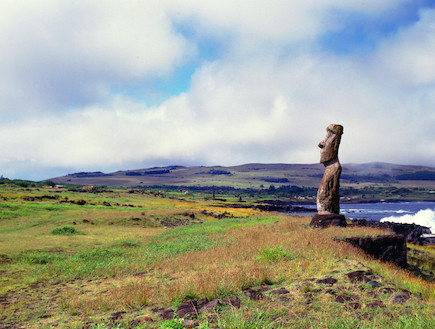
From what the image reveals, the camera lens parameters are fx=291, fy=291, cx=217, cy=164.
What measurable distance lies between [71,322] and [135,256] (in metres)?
8.93

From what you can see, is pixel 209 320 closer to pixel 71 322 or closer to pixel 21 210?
pixel 71 322

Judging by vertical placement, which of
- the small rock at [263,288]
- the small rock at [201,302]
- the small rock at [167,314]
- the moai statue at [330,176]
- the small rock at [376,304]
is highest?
the moai statue at [330,176]

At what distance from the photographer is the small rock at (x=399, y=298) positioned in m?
5.87

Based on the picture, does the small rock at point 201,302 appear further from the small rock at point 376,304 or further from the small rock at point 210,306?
the small rock at point 376,304

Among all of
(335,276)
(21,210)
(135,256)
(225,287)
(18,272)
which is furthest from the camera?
(21,210)

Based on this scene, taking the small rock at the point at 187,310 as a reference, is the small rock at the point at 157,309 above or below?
below

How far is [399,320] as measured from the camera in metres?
4.83

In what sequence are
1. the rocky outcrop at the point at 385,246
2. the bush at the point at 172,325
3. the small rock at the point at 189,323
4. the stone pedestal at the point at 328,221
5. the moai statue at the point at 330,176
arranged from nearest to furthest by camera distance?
the bush at the point at 172,325, the small rock at the point at 189,323, the rocky outcrop at the point at 385,246, the stone pedestal at the point at 328,221, the moai statue at the point at 330,176

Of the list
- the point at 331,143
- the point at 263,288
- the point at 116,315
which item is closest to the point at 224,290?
the point at 263,288

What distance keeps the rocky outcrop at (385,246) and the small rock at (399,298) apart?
628 centimetres

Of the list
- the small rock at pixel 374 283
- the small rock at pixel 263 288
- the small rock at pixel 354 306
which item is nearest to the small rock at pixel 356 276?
the small rock at pixel 374 283

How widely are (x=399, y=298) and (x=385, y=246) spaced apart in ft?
26.6

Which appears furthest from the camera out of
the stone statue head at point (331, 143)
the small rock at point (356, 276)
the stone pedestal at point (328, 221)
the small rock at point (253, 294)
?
the stone statue head at point (331, 143)

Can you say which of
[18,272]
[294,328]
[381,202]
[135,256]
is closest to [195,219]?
[135,256]
